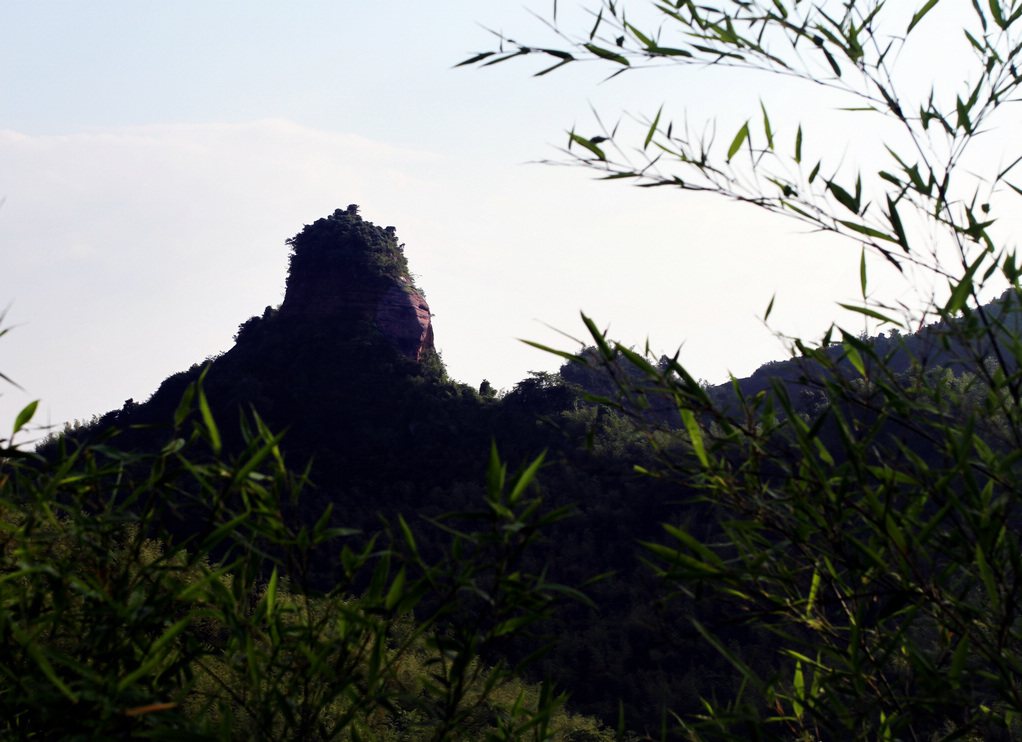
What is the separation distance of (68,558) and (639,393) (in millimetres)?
1871

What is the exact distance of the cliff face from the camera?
37.0 metres

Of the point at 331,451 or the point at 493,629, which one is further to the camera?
the point at 331,451

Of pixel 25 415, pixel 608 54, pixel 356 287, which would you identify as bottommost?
pixel 25 415

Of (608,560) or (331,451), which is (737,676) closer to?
(608,560)

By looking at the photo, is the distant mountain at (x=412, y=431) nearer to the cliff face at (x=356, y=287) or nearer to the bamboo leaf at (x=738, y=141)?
the cliff face at (x=356, y=287)

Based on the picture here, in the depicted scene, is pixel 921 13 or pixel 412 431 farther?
pixel 412 431

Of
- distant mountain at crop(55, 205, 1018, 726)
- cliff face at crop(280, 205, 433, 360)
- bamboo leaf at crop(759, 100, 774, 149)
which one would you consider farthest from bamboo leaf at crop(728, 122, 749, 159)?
cliff face at crop(280, 205, 433, 360)

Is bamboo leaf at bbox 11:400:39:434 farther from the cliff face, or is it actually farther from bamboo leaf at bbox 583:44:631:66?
the cliff face

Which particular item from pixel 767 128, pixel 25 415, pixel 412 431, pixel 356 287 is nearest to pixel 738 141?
pixel 767 128

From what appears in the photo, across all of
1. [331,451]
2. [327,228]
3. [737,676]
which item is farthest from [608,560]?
[327,228]

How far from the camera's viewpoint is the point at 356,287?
37.2 metres

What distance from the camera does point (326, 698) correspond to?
193 cm

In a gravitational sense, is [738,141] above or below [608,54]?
below

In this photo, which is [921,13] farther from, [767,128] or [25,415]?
[25,415]
